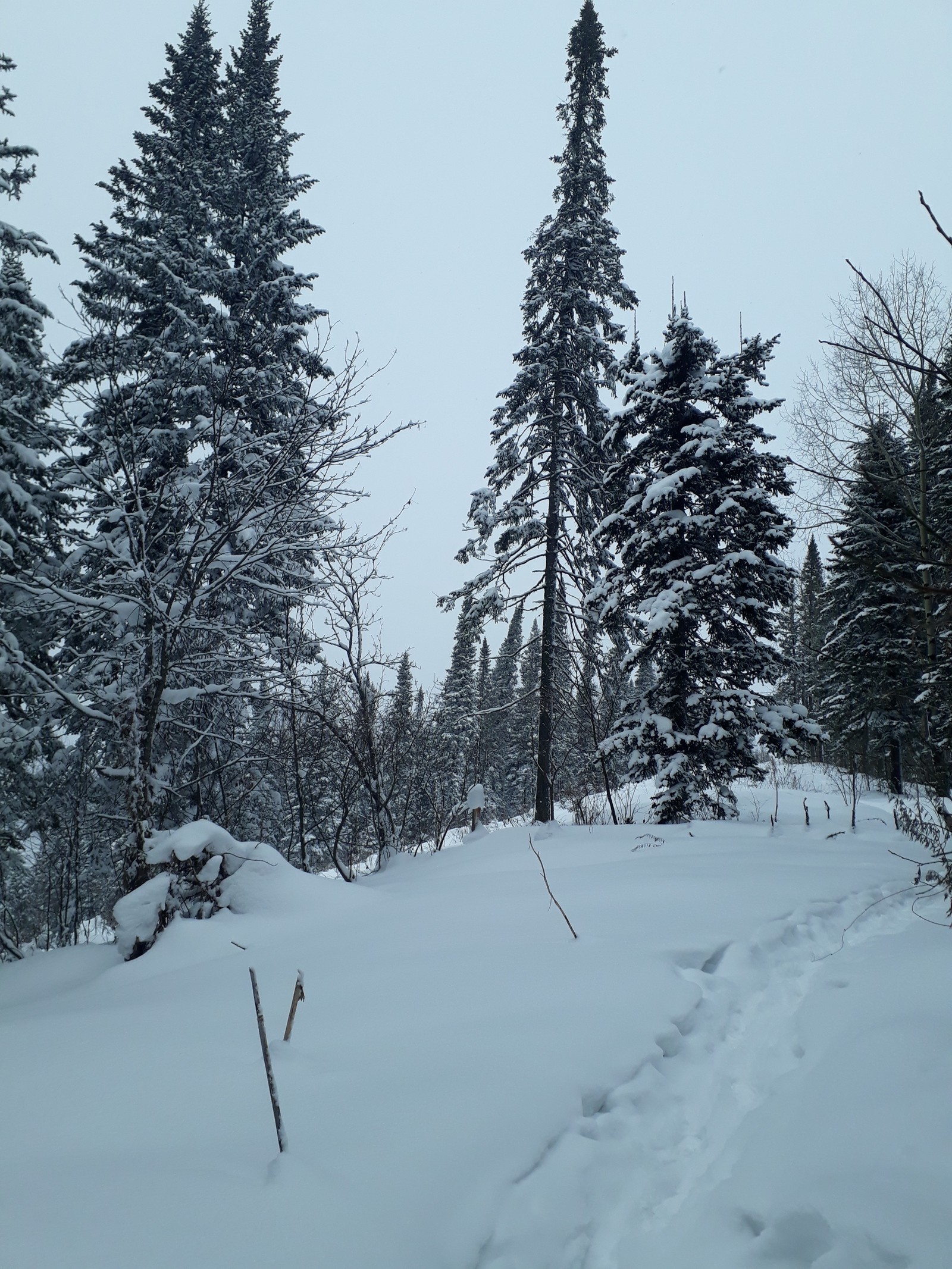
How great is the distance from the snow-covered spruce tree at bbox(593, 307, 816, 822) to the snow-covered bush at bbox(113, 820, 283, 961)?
596 centimetres

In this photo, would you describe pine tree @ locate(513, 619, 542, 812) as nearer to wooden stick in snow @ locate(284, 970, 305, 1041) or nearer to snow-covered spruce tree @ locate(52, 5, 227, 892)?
snow-covered spruce tree @ locate(52, 5, 227, 892)

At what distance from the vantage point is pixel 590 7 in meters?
13.2

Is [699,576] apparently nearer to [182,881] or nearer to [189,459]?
[182,881]

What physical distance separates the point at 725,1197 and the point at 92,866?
12269mm

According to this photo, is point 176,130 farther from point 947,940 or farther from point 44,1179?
point 947,940

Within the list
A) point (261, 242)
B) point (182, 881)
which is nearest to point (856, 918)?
point (182, 881)

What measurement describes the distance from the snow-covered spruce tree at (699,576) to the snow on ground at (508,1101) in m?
5.22

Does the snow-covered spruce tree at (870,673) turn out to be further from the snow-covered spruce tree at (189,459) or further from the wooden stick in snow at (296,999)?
the wooden stick in snow at (296,999)

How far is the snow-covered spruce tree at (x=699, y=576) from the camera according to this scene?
28.9ft

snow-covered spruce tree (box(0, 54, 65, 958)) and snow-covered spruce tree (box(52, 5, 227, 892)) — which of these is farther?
snow-covered spruce tree (box(0, 54, 65, 958))

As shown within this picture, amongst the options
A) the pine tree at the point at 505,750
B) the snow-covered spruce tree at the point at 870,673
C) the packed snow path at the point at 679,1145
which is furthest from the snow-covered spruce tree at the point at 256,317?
the pine tree at the point at 505,750

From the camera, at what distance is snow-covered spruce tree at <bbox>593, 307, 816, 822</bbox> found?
8820mm

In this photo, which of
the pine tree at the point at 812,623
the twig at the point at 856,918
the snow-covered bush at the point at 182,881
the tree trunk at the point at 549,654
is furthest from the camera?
the pine tree at the point at 812,623

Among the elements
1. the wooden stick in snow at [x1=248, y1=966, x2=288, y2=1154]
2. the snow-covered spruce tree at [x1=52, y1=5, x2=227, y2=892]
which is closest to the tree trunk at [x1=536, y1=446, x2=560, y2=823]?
the snow-covered spruce tree at [x1=52, y1=5, x2=227, y2=892]
